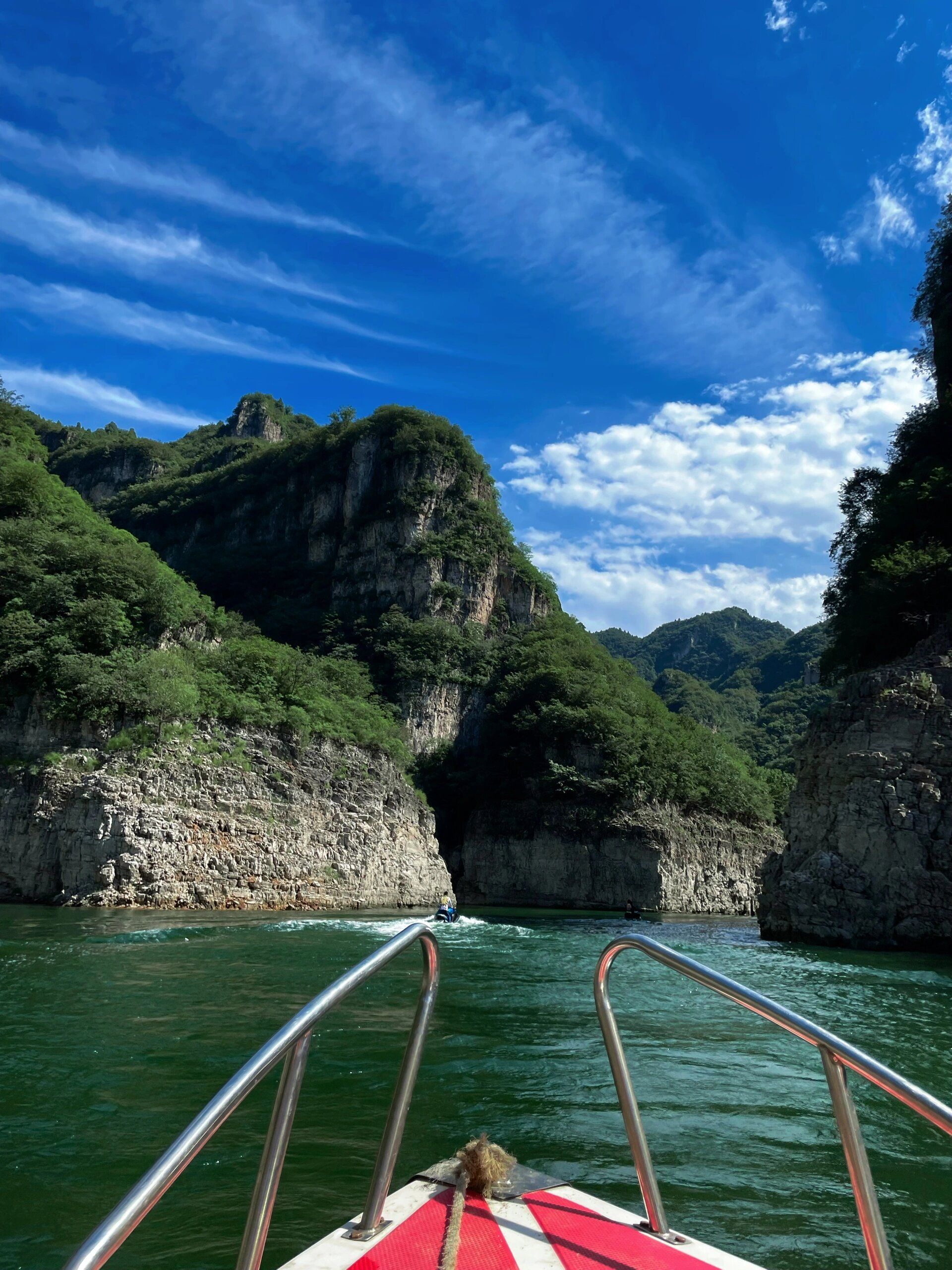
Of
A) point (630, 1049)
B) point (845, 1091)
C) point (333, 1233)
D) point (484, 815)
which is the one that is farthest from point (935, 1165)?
point (484, 815)

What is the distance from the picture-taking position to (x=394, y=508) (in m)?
60.6

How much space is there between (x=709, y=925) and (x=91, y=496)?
7638cm

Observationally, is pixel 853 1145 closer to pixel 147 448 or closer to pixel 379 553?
pixel 379 553

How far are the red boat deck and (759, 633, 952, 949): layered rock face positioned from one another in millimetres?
19309

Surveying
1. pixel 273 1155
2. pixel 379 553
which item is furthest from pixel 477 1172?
pixel 379 553

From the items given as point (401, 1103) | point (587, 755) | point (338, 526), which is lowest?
point (401, 1103)

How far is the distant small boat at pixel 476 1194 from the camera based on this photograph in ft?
6.74

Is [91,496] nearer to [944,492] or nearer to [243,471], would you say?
[243,471]

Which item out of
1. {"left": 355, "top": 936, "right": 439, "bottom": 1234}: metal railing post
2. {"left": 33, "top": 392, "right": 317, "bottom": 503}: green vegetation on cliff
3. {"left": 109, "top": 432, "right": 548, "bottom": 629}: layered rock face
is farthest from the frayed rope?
{"left": 33, "top": 392, "right": 317, "bottom": 503}: green vegetation on cliff

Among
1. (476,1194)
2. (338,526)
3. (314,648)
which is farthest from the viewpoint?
(338,526)

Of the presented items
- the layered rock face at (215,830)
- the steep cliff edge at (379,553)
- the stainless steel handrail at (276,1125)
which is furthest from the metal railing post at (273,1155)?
the steep cliff edge at (379,553)

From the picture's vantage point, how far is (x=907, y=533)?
26.8 metres

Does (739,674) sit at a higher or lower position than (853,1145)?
higher

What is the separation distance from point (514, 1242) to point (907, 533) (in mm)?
28544
